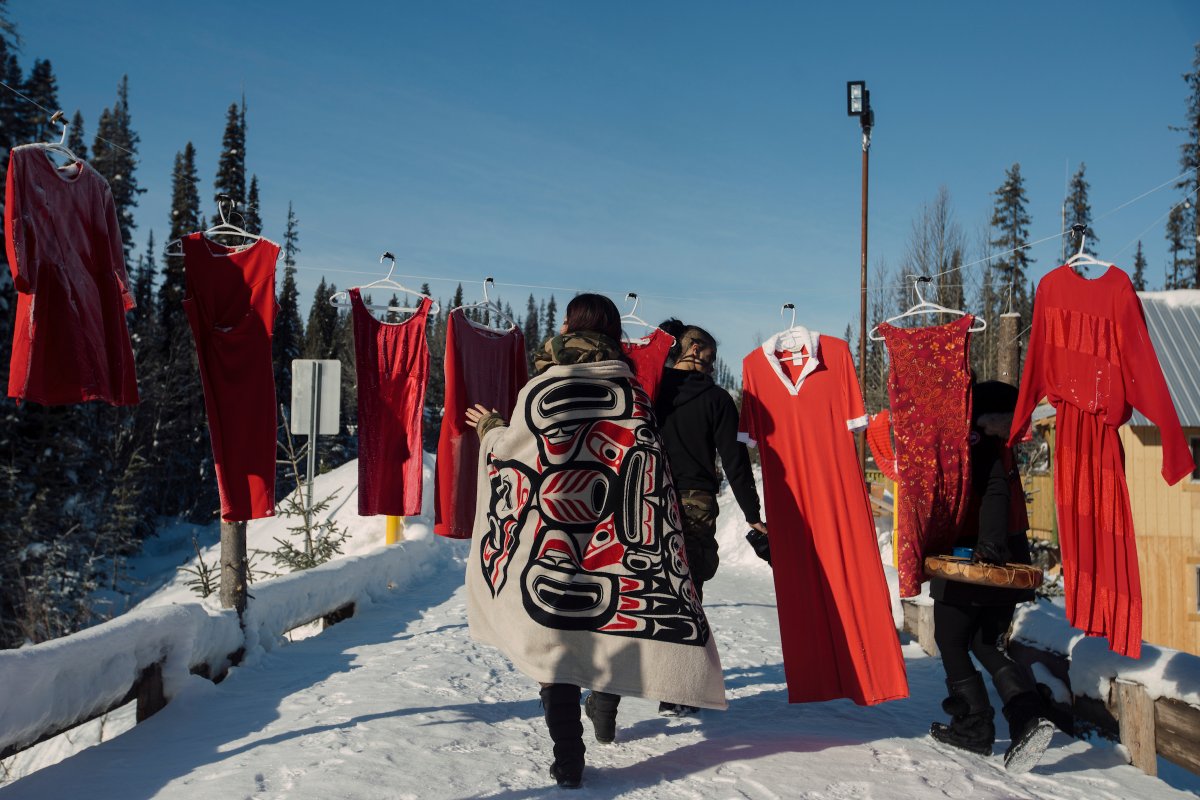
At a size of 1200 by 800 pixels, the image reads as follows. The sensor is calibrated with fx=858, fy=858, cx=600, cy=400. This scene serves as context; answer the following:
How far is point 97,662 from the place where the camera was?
4.46 metres

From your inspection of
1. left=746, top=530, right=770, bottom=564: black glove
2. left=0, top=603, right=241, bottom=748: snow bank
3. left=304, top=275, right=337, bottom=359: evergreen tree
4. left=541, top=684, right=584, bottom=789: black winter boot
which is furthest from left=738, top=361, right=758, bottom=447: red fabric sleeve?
left=304, top=275, right=337, bottom=359: evergreen tree

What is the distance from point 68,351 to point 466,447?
261 cm

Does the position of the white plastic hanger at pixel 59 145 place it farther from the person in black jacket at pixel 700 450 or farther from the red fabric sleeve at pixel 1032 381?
the red fabric sleeve at pixel 1032 381

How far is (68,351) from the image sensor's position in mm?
4078

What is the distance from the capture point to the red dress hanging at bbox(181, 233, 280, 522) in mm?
4941

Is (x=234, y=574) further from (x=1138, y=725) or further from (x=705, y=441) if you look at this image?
(x=1138, y=725)

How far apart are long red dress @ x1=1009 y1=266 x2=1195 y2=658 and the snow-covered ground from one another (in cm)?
89

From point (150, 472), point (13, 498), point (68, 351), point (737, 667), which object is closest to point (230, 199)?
point (68, 351)

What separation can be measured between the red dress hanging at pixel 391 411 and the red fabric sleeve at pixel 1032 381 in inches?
153

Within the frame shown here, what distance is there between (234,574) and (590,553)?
12.3ft

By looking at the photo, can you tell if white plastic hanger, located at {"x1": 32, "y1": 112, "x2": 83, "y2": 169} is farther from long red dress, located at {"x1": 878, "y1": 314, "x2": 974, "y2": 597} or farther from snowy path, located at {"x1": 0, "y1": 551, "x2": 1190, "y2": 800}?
long red dress, located at {"x1": 878, "y1": 314, "x2": 974, "y2": 597}

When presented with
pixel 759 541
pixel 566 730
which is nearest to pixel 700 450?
pixel 759 541

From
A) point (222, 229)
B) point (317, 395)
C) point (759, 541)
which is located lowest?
point (759, 541)

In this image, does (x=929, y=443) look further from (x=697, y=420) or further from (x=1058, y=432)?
(x=697, y=420)
